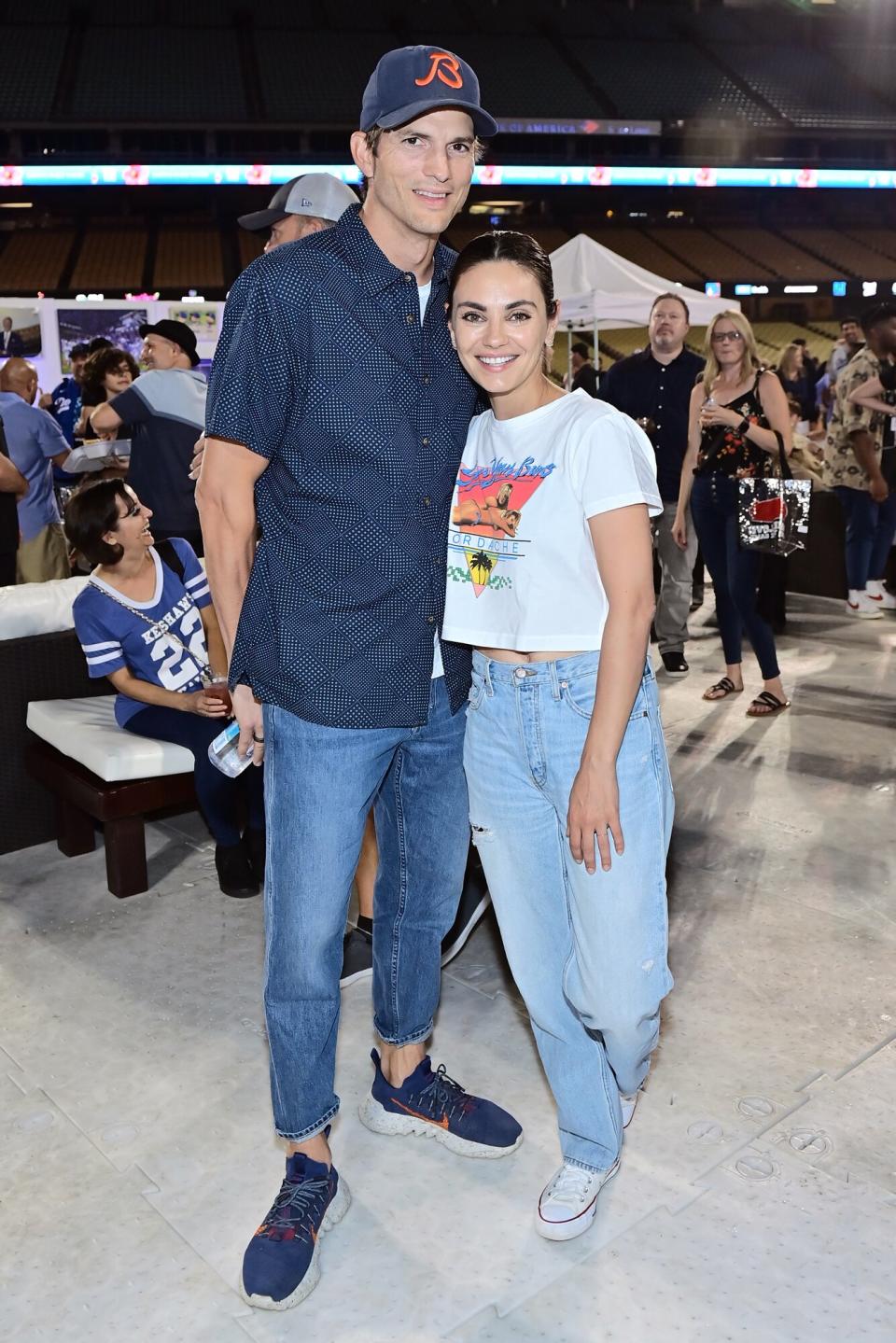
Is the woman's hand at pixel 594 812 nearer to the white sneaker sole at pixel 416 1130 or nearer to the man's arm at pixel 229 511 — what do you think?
the man's arm at pixel 229 511

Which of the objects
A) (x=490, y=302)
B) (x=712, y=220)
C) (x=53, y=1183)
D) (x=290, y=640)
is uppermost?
(x=712, y=220)

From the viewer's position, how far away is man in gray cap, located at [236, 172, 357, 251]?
9.33 ft

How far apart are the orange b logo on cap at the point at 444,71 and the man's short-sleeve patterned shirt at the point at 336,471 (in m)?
0.23

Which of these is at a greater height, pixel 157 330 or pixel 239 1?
pixel 239 1

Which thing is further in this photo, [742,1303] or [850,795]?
[850,795]

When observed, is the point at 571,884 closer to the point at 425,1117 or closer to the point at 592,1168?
the point at 592,1168

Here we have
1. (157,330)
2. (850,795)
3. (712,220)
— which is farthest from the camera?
(712,220)

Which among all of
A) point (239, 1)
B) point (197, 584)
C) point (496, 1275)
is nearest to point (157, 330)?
point (197, 584)

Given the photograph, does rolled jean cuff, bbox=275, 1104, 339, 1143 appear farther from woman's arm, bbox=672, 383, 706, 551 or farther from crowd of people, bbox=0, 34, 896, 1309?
woman's arm, bbox=672, 383, 706, 551

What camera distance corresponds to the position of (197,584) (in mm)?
3570

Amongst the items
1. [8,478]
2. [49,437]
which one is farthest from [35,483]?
[8,478]

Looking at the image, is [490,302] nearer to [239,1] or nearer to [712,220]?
[712,220]

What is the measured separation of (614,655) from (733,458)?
3373 mm

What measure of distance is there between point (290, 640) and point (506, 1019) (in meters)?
1.28
